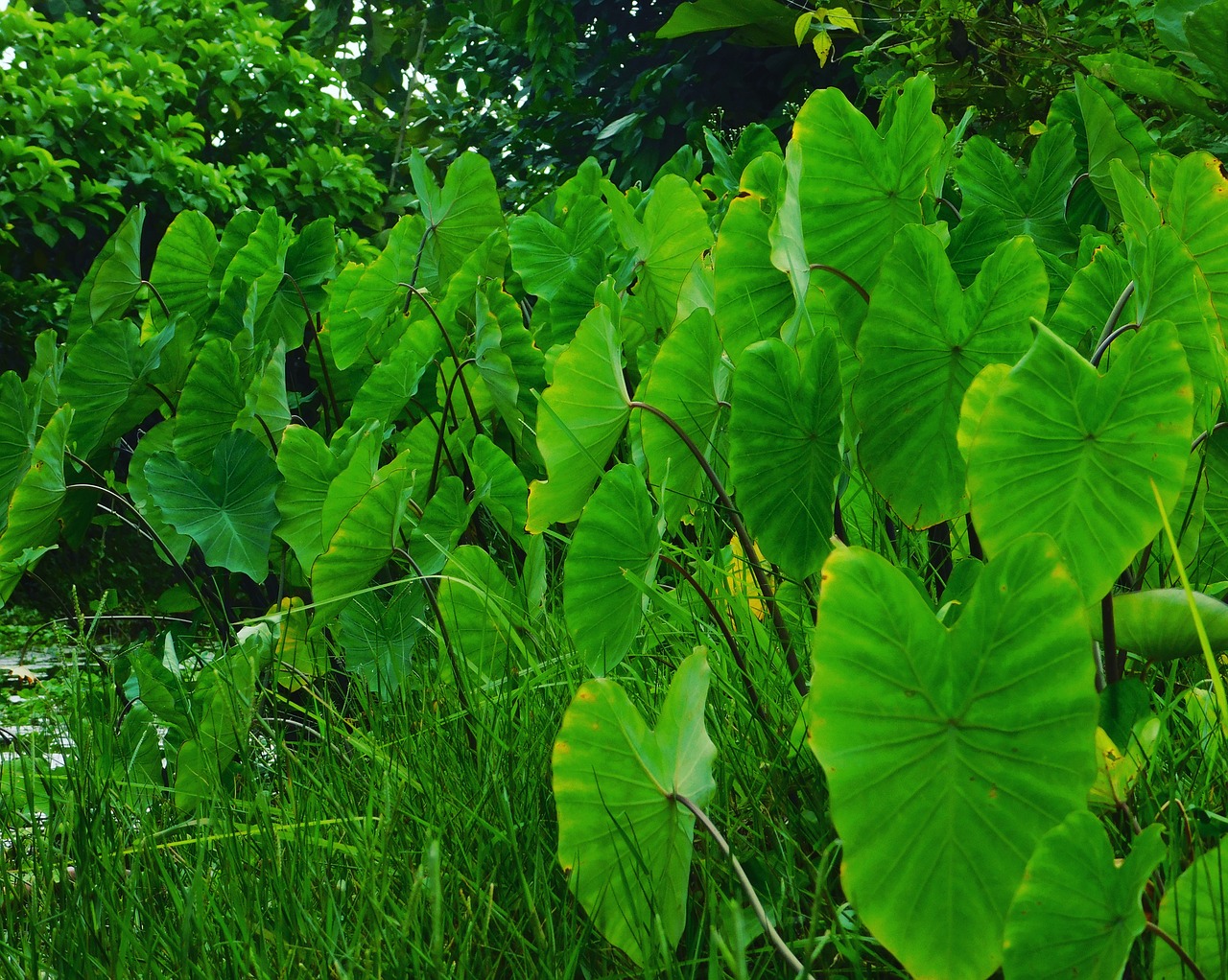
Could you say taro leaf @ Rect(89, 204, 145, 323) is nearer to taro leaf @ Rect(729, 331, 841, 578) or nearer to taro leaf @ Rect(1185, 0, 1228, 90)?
taro leaf @ Rect(729, 331, 841, 578)

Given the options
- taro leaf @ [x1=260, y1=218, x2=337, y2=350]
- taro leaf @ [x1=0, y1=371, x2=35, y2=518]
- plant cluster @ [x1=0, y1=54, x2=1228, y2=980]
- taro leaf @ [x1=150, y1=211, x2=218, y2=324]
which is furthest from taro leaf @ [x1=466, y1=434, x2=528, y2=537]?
taro leaf @ [x1=150, y1=211, x2=218, y2=324]

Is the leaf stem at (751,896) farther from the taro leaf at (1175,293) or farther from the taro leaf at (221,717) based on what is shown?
the taro leaf at (221,717)

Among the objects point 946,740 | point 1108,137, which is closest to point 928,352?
point 946,740

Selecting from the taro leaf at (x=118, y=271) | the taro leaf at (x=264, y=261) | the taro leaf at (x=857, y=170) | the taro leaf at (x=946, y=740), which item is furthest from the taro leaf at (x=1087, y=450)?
the taro leaf at (x=118, y=271)

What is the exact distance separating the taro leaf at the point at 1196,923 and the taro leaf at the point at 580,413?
0.59 meters

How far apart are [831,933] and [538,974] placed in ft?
0.71

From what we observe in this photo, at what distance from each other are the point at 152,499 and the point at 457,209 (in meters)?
0.72

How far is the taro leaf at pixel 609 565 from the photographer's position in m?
0.90

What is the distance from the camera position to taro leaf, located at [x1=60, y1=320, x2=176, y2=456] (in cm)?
161

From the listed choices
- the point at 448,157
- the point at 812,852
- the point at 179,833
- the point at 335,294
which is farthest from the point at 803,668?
the point at 448,157

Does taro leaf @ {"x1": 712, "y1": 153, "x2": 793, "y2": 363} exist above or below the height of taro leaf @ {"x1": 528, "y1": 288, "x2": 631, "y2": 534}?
above

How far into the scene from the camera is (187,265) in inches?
79.8

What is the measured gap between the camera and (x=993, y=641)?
542 mm

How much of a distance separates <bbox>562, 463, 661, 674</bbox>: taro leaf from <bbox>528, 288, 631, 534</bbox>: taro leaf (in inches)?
4.7
